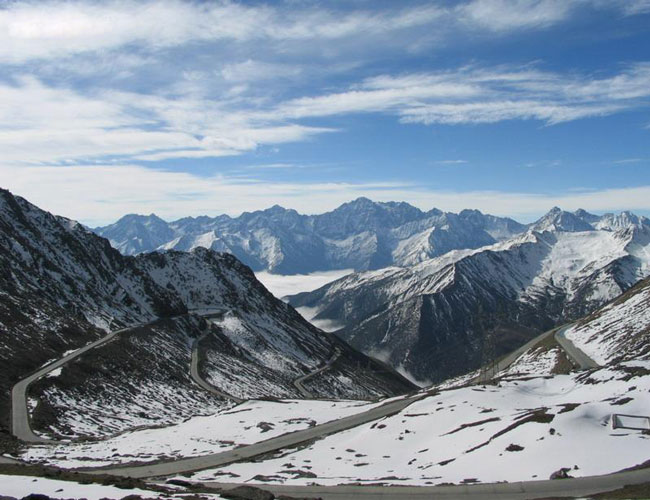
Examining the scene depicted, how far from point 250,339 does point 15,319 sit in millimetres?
93900

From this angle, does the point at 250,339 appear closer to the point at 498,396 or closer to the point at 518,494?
the point at 498,396

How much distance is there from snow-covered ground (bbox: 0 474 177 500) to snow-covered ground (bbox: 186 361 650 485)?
19.5 meters

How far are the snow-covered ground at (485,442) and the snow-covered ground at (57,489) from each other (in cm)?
1951

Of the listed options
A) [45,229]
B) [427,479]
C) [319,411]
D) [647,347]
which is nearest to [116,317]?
[45,229]

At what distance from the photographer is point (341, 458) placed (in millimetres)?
60531

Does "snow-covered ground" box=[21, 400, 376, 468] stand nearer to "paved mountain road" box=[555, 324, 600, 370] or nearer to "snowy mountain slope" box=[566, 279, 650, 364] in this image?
"paved mountain road" box=[555, 324, 600, 370]

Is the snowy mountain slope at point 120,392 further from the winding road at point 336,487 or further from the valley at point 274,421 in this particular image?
the winding road at point 336,487

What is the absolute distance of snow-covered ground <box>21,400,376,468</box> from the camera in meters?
58.2

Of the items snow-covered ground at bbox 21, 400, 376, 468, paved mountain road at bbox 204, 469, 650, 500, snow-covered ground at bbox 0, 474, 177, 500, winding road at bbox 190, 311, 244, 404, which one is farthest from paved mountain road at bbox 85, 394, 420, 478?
winding road at bbox 190, 311, 244, 404

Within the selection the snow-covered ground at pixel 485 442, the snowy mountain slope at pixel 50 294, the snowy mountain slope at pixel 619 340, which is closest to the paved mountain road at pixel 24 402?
the snowy mountain slope at pixel 50 294

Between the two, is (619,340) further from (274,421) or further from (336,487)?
(336,487)

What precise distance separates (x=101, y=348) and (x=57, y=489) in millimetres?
96621

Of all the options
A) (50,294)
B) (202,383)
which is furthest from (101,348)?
(50,294)

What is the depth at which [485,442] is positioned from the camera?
53.5 m
